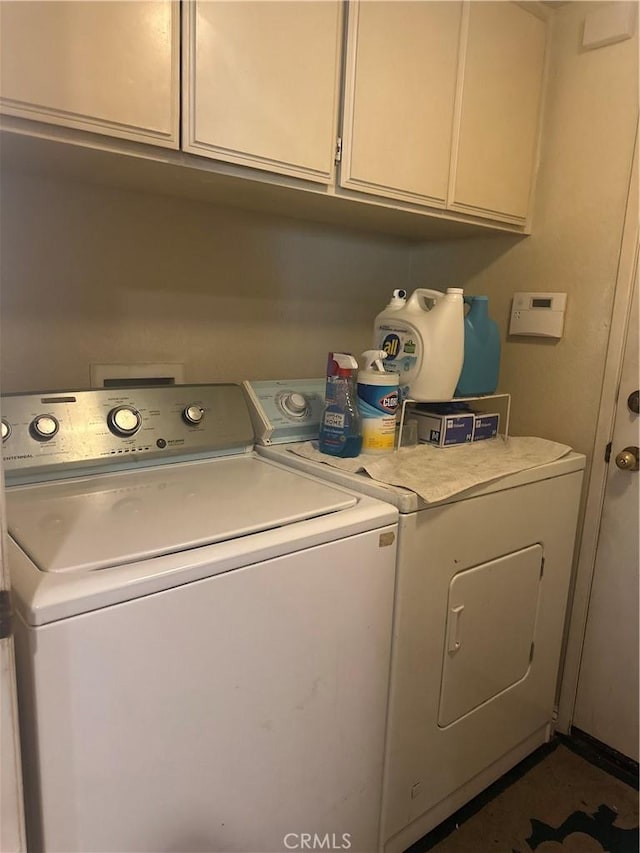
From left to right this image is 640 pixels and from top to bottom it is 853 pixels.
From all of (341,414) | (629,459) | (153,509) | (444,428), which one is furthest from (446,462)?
(153,509)

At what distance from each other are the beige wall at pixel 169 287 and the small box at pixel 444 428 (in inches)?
20.1

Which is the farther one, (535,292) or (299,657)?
(535,292)

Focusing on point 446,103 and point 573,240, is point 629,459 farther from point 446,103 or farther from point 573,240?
point 446,103

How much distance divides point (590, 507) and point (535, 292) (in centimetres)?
71

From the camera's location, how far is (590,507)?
1839 mm

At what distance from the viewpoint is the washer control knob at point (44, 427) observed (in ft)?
4.07

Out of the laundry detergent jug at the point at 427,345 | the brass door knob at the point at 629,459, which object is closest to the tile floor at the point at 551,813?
the brass door knob at the point at 629,459

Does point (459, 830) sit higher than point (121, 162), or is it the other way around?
point (121, 162)

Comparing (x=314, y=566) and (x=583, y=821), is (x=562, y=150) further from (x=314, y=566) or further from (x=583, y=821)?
(x=583, y=821)

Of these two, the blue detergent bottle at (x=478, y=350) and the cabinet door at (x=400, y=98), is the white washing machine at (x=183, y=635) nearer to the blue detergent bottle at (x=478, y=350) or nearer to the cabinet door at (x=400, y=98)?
the blue detergent bottle at (x=478, y=350)

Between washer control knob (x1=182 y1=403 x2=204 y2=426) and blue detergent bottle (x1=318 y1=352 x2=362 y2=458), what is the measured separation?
0.31m

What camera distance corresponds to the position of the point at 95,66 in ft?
3.44

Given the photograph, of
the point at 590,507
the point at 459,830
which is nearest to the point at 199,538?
the point at 459,830

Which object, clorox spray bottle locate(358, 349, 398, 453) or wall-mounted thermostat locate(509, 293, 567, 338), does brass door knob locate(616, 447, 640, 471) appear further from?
clorox spray bottle locate(358, 349, 398, 453)
